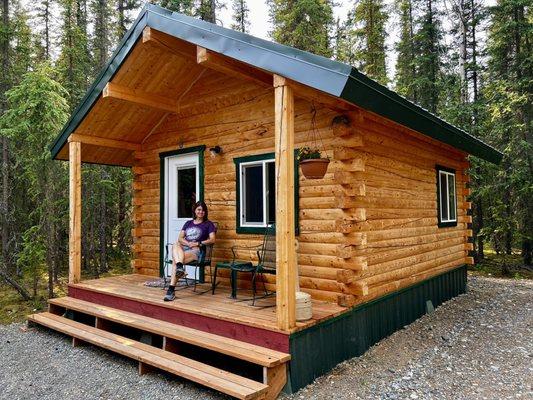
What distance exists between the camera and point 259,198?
5.16 metres

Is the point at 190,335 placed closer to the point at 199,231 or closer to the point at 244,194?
the point at 199,231

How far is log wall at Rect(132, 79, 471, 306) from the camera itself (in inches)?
170

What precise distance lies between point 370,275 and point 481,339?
174 cm

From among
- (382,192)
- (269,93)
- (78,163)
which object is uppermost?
(269,93)

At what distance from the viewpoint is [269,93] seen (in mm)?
5098

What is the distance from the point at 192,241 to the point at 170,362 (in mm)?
1889

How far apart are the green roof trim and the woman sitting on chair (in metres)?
2.23

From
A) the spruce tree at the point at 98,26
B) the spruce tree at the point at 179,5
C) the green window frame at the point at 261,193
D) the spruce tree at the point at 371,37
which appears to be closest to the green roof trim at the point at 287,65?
the green window frame at the point at 261,193

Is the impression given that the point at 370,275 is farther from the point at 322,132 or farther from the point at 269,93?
the point at 269,93

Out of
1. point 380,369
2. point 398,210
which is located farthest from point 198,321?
point 398,210

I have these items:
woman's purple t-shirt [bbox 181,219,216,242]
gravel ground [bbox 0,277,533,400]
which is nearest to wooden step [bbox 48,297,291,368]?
gravel ground [bbox 0,277,533,400]

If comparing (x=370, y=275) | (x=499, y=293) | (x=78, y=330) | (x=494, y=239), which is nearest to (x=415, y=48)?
(x=494, y=239)

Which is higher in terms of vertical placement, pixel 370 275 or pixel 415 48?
pixel 415 48

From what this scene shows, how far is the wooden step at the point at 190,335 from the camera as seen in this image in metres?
3.29
